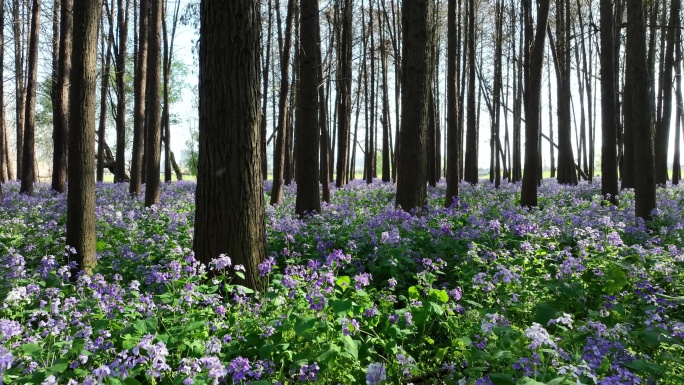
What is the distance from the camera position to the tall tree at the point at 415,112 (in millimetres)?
8867

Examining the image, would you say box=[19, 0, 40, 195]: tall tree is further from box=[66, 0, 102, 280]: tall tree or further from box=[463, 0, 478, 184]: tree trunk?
box=[463, 0, 478, 184]: tree trunk

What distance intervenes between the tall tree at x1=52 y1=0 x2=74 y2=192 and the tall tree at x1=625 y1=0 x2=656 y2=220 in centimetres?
1129

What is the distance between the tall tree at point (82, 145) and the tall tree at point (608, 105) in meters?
11.5

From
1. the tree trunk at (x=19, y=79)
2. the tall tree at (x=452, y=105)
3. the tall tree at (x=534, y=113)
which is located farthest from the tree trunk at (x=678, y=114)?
the tree trunk at (x=19, y=79)

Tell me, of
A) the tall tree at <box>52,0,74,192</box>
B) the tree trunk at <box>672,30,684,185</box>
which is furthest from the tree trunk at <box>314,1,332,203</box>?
the tree trunk at <box>672,30,684,185</box>

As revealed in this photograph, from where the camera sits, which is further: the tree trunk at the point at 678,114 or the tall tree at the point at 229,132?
the tree trunk at the point at 678,114

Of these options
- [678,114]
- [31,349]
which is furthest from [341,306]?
[678,114]

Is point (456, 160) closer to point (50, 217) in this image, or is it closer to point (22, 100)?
point (50, 217)

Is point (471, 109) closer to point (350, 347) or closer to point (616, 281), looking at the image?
point (616, 281)

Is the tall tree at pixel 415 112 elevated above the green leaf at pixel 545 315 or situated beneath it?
Result: elevated above

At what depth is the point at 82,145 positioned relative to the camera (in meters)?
6.06

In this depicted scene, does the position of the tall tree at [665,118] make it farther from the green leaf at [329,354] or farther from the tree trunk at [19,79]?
the tree trunk at [19,79]

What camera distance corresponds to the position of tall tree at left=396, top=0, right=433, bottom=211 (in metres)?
8.87

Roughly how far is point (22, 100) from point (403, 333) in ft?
81.6
